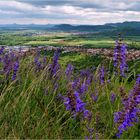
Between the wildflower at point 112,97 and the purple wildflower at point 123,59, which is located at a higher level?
the purple wildflower at point 123,59

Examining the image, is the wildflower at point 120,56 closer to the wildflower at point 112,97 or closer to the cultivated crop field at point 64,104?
the cultivated crop field at point 64,104

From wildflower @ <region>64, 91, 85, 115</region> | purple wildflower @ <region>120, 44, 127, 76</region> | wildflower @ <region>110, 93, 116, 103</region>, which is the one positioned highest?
purple wildflower @ <region>120, 44, 127, 76</region>

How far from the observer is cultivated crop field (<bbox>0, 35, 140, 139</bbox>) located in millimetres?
3957

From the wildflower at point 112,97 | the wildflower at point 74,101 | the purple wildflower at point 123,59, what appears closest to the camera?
the wildflower at point 74,101

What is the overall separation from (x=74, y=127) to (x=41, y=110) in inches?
30.2

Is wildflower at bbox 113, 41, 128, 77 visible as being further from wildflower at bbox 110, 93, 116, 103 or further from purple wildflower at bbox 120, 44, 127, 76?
wildflower at bbox 110, 93, 116, 103

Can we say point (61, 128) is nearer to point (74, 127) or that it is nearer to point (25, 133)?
point (74, 127)

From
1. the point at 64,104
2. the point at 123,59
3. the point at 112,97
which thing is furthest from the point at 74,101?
the point at 123,59

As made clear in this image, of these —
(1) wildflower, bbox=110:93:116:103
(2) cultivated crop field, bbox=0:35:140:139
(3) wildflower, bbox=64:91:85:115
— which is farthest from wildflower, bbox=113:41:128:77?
(3) wildflower, bbox=64:91:85:115

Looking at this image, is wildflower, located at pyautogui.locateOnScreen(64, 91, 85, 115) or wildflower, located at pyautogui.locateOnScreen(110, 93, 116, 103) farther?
wildflower, located at pyautogui.locateOnScreen(110, 93, 116, 103)

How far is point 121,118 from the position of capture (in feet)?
12.1

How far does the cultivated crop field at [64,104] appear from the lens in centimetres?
396

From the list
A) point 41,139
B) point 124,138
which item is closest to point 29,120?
point 41,139

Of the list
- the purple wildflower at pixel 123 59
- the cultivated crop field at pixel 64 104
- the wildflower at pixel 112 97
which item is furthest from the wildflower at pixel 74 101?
the purple wildflower at pixel 123 59
